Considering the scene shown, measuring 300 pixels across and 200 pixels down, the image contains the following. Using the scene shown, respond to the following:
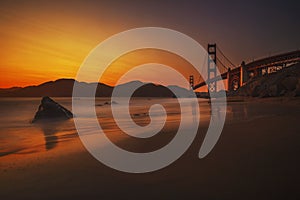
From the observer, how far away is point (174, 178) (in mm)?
1992

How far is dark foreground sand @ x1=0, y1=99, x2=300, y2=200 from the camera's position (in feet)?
5.51

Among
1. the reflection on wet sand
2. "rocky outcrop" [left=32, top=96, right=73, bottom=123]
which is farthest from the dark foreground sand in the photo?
"rocky outcrop" [left=32, top=96, right=73, bottom=123]

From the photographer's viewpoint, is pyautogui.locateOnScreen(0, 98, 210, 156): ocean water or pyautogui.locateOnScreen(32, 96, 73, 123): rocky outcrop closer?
pyautogui.locateOnScreen(0, 98, 210, 156): ocean water

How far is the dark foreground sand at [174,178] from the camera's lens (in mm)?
1679

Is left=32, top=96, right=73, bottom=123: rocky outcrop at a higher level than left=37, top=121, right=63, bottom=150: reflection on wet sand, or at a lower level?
higher

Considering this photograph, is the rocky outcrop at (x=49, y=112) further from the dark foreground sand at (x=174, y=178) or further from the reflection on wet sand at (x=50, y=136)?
the dark foreground sand at (x=174, y=178)

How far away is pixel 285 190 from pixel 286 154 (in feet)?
3.64

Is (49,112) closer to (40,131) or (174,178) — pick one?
(40,131)

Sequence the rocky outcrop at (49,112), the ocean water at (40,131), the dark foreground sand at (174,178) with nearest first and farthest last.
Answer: the dark foreground sand at (174,178), the ocean water at (40,131), the rocky outcrop at (49,112)

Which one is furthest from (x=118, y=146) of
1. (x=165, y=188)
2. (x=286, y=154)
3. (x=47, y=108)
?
(x=47, y=108)

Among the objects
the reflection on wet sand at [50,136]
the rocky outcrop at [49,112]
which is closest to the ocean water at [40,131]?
the reflection on wet sand at [50,136]

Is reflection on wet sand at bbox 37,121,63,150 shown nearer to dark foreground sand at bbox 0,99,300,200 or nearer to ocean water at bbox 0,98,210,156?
ocean water at bbox 0,98,210,156

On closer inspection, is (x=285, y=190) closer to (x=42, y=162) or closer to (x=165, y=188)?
(x=165, y=188)

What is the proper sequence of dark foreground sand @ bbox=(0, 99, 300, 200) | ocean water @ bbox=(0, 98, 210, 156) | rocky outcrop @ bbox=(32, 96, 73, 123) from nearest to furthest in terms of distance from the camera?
dark foreground sand @ bbox=(0, 99, 300, 200)
ocean water @ bbox=(0, 98, 210, 156)
rocky outcrop @ bbox=(32, 96, 73, 123)
